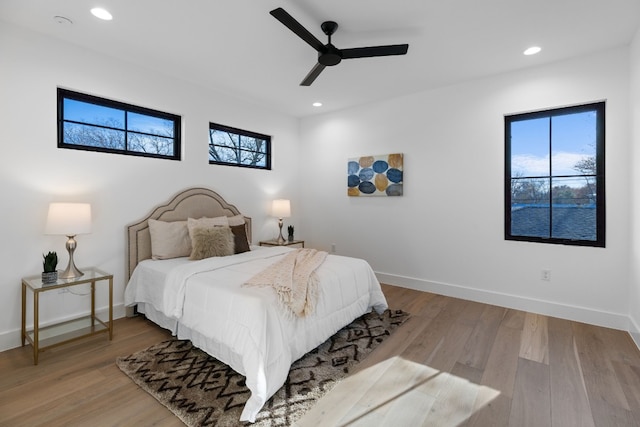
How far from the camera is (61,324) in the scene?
8.95 ft

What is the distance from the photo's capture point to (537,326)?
2949 millimetres

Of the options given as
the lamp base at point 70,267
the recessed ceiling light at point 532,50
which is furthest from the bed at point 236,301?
the recessed ceiling light at point 532,50

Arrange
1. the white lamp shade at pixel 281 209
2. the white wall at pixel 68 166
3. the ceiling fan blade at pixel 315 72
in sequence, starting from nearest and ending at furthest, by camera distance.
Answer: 1. the white wall at pixel 68 166
2. the ceiling fan blade at pixel 315 72
3. the white lamp shade at pixel 281 209

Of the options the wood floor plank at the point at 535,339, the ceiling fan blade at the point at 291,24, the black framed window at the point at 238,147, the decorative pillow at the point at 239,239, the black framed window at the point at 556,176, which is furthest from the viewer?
the black framed window at the point at 238,147

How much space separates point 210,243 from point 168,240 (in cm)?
46

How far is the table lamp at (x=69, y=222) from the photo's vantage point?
244 cm

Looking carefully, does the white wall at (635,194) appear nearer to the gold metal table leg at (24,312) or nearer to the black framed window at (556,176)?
the black framed window at (556,176)

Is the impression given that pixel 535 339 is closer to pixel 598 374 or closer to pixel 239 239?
pixel 598 374

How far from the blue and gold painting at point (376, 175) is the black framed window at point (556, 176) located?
1.29 meters

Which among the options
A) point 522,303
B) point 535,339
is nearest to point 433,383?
point 535,339

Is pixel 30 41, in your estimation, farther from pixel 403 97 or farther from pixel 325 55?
pixel 403 97

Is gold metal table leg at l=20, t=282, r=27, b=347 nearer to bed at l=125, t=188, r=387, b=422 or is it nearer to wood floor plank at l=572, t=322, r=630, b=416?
bed at l=125, t=188, r=387, b=422

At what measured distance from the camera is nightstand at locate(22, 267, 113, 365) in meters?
2.30

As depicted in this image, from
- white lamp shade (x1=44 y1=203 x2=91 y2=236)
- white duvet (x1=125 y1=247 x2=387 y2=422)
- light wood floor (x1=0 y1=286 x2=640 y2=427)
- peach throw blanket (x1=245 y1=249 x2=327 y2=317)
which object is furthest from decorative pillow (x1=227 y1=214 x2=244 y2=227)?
white lamp shade (x1=44 y1=203 x2=91 y2=236)
